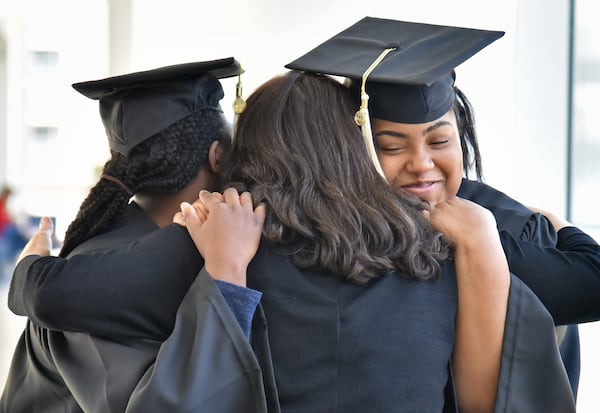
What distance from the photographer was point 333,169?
157 centimetres

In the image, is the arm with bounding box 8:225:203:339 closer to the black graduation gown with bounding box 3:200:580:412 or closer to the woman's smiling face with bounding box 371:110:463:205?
the black graduation gown with bounding box 3:200:580:412

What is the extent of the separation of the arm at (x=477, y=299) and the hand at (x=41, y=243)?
770 millimetres

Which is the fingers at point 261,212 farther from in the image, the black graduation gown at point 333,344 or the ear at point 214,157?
the ear at point 214,157

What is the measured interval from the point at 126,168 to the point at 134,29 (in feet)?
7.42

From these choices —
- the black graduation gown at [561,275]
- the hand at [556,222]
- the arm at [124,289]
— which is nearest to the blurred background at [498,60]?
the hand at [556,222]

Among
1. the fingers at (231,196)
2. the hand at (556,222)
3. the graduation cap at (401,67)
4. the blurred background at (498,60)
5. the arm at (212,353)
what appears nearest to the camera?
the arm at (212,353)

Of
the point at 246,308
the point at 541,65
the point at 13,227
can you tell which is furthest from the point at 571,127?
the point at 13,227

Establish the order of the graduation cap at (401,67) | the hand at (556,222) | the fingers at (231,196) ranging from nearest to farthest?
the fingers at (231,196), the graduation cap at (401,67), the hand at (556,222)

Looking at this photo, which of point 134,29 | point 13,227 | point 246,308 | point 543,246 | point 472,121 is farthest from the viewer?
point 13,227

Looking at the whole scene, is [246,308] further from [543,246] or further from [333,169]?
[543,246]

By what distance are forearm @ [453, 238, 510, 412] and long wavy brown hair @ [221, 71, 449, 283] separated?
0.06 meters

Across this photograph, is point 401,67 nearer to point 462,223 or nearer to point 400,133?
point 400,133

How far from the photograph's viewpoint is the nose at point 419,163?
1688 mm

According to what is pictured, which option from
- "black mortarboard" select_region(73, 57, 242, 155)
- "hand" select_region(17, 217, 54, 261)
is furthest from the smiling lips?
"hand" select_region(17, 217, 54, 261)
